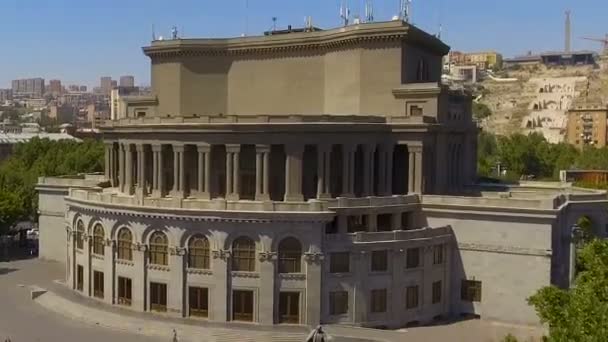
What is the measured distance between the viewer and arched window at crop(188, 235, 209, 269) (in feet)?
150

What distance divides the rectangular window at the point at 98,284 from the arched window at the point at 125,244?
9.58ft

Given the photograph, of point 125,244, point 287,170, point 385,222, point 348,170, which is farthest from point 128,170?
point 385,222

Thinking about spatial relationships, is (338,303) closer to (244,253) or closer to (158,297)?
(244,253)

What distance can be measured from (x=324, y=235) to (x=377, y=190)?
10.0 metres

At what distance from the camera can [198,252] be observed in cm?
4584

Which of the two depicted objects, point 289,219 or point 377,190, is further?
point 377,190

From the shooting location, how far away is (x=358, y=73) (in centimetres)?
5559

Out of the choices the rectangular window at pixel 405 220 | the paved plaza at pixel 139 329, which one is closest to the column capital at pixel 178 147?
the paved plaza at pixel 139 329

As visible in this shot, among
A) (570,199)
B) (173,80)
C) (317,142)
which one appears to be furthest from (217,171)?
(570,199)

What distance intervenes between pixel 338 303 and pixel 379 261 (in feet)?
12.3

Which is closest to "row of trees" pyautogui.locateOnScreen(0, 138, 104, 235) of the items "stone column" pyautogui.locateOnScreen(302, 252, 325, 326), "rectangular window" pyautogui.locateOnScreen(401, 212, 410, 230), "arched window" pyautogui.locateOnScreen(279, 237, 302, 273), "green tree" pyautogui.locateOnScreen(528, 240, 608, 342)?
"arched window" pyautogui.locateOnScreen(279, 237, 302, 273)

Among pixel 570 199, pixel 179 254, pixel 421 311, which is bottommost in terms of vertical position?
pixel 421 311

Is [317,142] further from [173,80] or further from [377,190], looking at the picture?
[173,80]

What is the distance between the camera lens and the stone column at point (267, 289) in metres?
44.3
